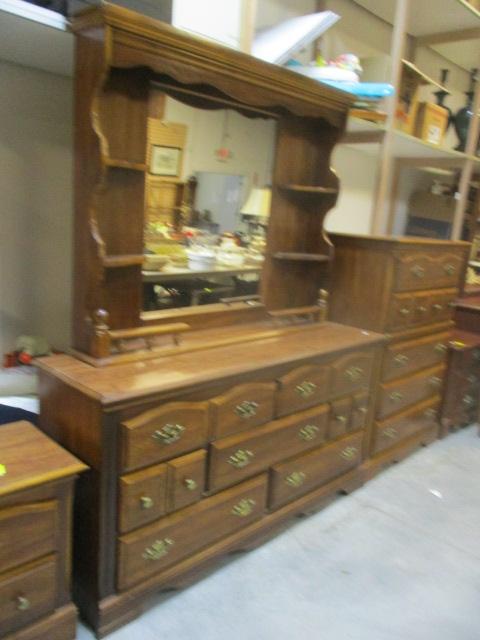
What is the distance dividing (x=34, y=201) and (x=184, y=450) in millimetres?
935

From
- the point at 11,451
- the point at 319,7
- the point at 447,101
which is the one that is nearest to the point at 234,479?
the point at 11,451

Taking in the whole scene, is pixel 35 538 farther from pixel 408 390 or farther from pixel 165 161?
pixel 408 390

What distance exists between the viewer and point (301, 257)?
202 centimetres

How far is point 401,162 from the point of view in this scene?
2996 millimetres

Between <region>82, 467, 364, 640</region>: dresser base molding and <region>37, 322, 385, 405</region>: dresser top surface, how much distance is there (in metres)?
0.57

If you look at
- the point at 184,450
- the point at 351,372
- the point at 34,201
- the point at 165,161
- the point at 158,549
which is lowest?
the point at 158,549

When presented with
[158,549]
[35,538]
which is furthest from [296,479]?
[35,538]

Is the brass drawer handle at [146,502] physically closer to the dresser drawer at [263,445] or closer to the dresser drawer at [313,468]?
the dresser drawer at [263,445]

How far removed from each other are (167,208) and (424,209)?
2219 mm

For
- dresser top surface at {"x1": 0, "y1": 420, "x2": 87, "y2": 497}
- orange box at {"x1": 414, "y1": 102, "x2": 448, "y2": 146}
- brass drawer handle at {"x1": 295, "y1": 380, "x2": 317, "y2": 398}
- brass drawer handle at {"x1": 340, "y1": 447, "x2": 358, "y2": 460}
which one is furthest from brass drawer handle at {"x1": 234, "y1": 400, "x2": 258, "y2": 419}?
orange box at {"x1": 414, "y1": 102, "x2": 448, "y2": 146}

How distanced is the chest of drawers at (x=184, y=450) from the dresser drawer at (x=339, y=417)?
0.01 meters

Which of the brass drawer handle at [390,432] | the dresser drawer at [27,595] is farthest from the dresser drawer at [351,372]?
the dresser drawer at [27,595]

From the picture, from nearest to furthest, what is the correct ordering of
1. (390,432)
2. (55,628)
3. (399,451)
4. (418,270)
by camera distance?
(55,628)
(418,270)
(390,432)
(399,451)

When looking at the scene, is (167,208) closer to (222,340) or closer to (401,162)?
(222,340)
